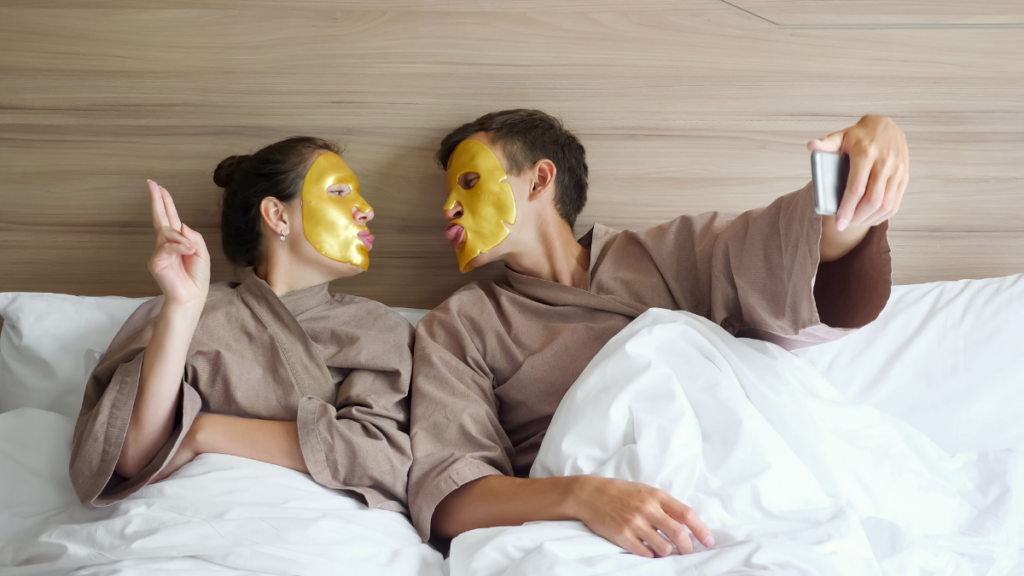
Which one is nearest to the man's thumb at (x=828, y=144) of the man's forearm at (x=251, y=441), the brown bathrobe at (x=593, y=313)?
the brown bathrobe at (x=593, y=313)

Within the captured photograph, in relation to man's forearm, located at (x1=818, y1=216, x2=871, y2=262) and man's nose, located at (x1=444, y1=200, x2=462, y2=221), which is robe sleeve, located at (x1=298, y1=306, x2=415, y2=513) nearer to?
man's nose, located at (x1=444, y1=200, x2=462, y2=221)

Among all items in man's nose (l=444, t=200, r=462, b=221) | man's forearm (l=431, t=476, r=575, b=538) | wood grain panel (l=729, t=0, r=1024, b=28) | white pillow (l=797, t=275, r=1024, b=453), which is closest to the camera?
man's forearm (l=431, t=476, r=575, b=538)

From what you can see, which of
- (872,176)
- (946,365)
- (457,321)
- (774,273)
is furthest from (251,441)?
(946,365)

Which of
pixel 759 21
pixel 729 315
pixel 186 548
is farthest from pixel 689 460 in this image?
pixel 759 21

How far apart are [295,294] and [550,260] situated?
498 millimetres

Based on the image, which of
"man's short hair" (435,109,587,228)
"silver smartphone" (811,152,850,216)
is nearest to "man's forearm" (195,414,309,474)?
"man's short hair" (435,109,587,228)

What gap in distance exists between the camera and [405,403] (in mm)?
1227

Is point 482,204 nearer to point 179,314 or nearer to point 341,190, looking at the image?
point 341,190

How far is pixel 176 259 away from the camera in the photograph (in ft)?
3.34

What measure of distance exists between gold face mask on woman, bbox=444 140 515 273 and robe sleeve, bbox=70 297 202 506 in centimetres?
55

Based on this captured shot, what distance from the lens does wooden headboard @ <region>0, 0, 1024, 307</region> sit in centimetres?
144

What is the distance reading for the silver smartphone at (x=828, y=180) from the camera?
2.76 ft

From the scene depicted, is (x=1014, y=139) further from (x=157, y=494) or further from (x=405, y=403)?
(x=157, y=494)

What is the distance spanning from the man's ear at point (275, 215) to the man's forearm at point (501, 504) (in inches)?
23.4
